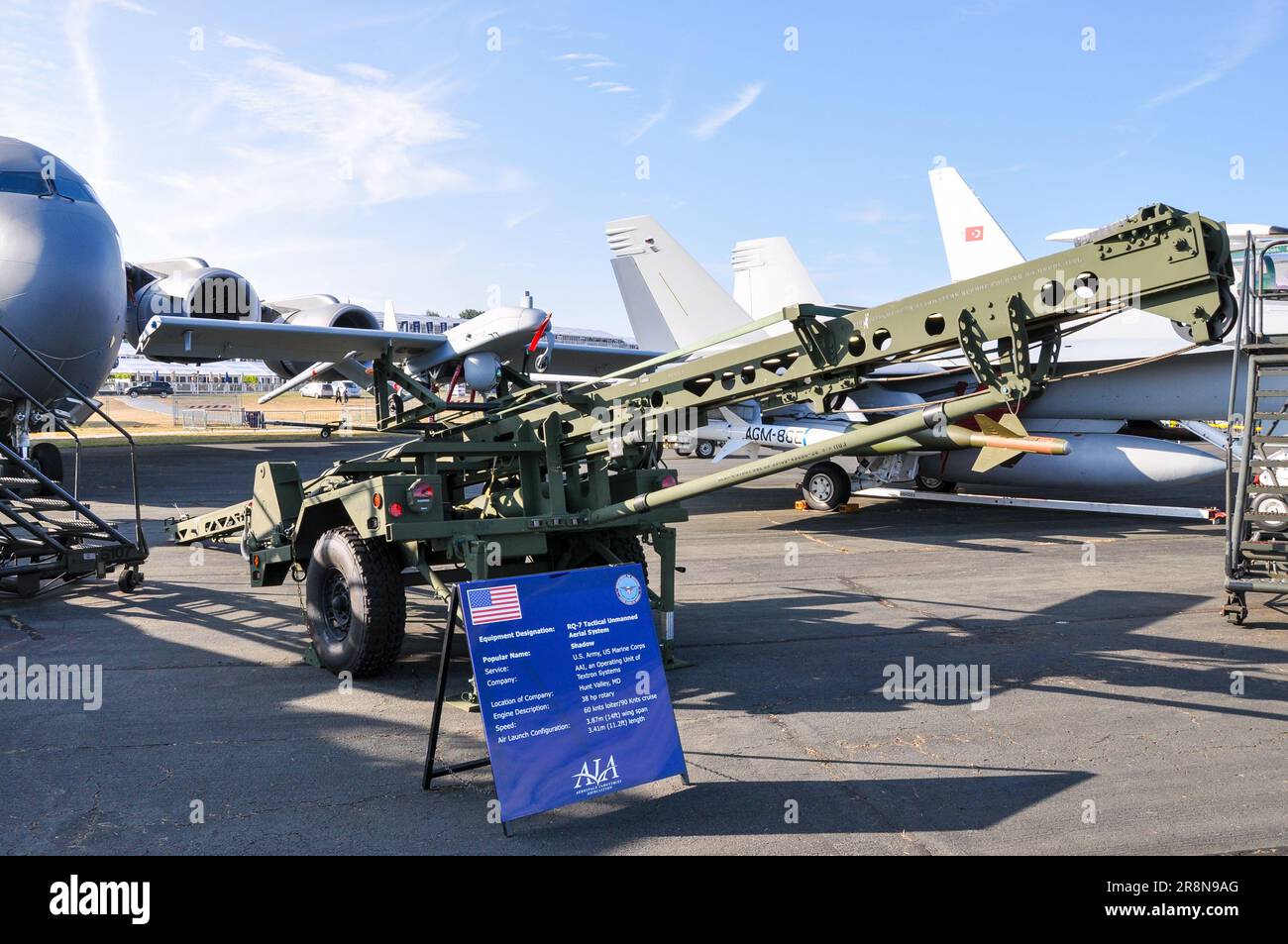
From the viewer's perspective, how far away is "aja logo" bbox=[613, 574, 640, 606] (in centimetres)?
516

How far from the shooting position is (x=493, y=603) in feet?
15.5

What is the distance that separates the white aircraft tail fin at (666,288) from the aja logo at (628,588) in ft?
50.4

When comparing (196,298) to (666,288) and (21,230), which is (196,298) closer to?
(21,230)

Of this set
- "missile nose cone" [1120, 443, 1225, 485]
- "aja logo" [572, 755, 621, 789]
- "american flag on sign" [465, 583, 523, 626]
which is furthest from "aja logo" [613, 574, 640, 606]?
"missile nose cone" [1120, 443, 1225, 485]

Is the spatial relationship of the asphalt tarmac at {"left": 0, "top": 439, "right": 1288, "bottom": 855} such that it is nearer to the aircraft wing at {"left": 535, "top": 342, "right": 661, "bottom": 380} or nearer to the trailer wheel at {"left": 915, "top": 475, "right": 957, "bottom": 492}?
the trailer wheel at {"left": 915, "top": 475, "right": 957, "bottom": 492}

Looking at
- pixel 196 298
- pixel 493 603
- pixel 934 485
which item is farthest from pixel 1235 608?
pixel 196 298

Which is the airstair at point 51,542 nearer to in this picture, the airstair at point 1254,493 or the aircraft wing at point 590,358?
the airstair at point 1254,493

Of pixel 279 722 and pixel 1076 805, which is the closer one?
pixel 1076 805

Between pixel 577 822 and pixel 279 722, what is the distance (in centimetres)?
230

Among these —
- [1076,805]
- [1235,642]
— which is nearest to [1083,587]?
[1235,642]
